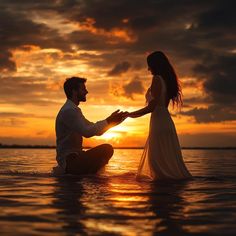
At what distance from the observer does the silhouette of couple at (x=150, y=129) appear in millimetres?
10102

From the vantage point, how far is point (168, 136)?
1027 cm

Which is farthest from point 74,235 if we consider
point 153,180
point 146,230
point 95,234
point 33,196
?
point 153,180

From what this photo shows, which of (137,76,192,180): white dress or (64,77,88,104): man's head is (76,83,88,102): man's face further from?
(137,76,192,180): white dress

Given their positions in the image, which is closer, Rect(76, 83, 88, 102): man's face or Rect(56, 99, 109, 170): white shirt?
Rect(56, 99, 109, 170): white shirt

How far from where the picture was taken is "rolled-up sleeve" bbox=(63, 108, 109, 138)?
33.4ft

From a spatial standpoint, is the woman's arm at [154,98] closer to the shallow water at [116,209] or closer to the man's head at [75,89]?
the man's head at [75,89]

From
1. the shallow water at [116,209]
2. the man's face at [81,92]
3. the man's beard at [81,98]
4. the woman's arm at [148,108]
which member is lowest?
the shallow water at [116,209]

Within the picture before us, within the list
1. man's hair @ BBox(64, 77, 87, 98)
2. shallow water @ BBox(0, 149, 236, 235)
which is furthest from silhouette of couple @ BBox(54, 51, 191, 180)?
shallow water @ BBox(0, 149, 236, 235)

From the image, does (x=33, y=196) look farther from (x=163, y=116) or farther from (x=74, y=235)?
(x=163, y=116)

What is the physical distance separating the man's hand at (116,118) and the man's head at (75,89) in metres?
0.81

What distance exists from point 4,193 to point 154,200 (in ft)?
Result: 8.39

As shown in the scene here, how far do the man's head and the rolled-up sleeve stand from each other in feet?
1.19

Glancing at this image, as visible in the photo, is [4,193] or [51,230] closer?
[51,230]

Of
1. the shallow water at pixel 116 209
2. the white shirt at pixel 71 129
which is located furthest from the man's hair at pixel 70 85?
the shallow water at pixel 116 209
